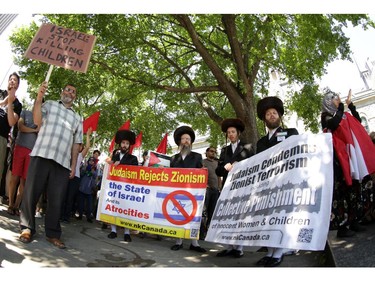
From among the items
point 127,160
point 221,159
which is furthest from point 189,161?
point 127,160

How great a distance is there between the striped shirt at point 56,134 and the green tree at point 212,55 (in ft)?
18.4

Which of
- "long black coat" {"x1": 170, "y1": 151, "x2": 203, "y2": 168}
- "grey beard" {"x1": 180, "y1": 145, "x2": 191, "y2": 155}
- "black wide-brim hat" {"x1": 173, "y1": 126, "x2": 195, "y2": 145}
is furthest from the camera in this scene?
"black wide-brim hat" {"x1": 173, "y1": 126, "x2": 195, "y2": 145}


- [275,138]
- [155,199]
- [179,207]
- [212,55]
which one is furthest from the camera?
[212,55]

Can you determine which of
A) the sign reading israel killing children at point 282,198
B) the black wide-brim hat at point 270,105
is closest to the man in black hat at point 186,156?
the sign reading israel killing children at point 282,198

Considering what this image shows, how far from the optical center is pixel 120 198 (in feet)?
20.0

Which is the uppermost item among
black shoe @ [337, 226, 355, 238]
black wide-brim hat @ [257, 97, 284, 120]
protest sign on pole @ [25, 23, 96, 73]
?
protest sign on pole @ [25, 23, 96, 73]

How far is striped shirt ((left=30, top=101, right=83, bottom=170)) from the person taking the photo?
182 inches

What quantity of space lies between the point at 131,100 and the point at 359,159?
10960 mm

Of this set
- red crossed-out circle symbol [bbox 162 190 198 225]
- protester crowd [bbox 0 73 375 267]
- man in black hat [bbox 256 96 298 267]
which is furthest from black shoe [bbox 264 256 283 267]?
red crossed-out circle symbol [bbox 162 190 198 225]

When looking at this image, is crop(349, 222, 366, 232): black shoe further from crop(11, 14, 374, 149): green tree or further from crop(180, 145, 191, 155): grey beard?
crop(11, 14, 374, 149): green tree

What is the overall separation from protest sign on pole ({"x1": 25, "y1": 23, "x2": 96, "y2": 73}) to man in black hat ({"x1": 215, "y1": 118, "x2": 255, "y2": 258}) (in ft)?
7.75

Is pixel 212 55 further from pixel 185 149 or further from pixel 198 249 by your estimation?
pixel 198 249

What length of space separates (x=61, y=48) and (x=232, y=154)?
2.96 meters

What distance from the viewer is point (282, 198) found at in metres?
→ 3.74
